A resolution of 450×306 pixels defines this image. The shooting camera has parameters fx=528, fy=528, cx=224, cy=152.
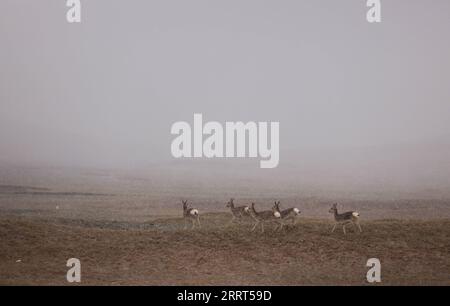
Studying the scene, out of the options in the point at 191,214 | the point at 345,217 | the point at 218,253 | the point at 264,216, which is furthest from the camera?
the point at 191,214

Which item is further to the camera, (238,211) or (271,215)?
(238,211)

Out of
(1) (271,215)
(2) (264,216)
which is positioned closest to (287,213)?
(1) (271,215)

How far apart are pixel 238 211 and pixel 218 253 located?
1.01 meters

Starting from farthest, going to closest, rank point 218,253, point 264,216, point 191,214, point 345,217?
point 191,214 → point 264,216 → point 345,217 → point 218,253

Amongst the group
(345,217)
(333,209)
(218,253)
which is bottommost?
(218,253)

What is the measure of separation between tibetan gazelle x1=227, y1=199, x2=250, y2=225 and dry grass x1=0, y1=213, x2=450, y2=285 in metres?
0.20

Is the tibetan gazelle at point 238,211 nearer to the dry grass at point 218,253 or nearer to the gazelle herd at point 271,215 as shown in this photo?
the gazelle herd at point 271,215

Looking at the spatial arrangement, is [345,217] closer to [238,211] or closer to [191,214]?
[238,211]

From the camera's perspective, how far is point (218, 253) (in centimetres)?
994

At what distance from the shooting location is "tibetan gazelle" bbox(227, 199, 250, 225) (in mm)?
10445

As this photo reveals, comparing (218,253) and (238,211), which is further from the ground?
(238,211)

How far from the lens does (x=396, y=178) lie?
36.0ft

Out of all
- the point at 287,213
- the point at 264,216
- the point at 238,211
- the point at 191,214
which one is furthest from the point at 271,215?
the point at 191,214
